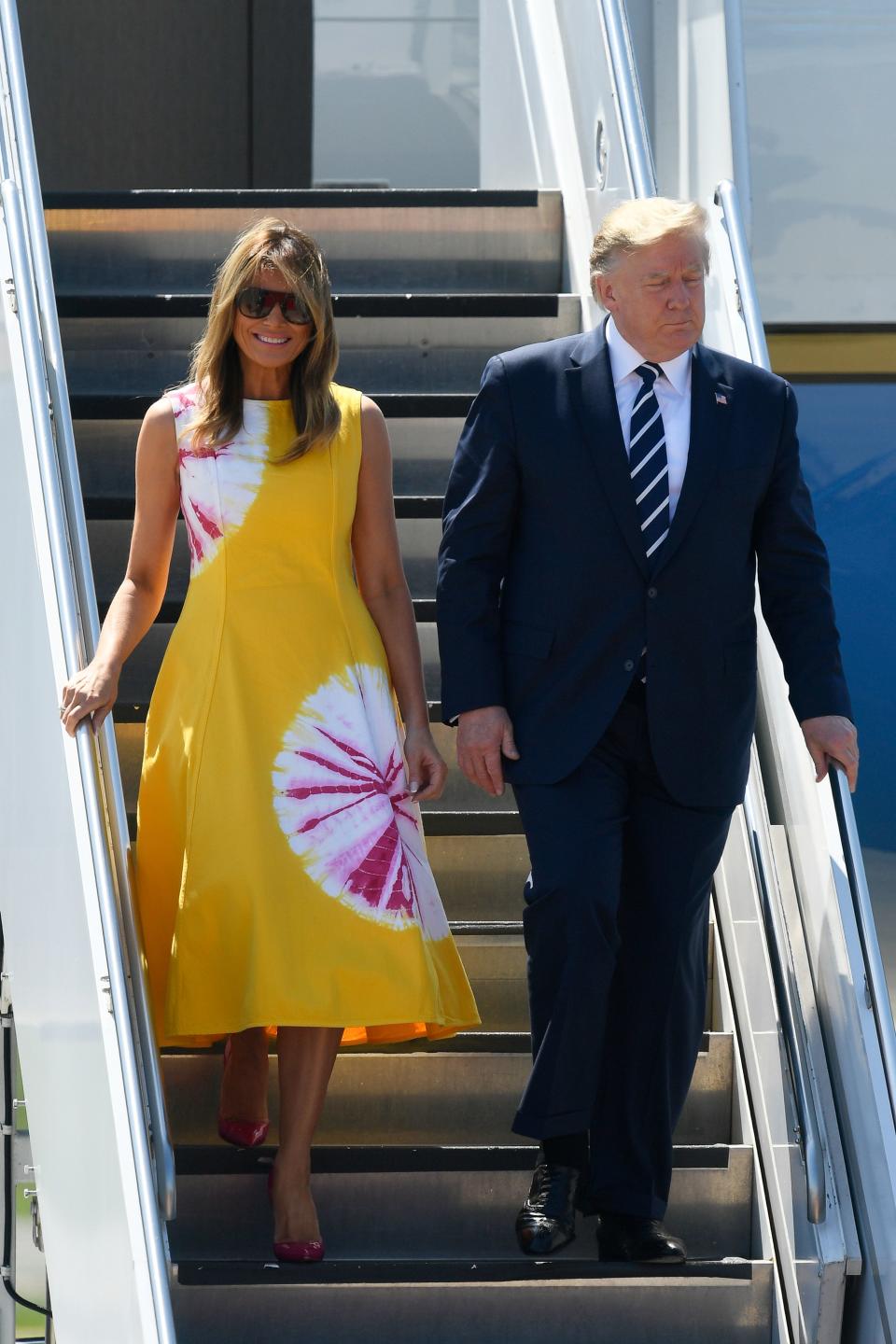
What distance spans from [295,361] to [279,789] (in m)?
0.72

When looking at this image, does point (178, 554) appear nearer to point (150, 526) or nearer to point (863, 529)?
point (150, 526)

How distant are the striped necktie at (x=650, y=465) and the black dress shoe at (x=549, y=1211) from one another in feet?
3.29

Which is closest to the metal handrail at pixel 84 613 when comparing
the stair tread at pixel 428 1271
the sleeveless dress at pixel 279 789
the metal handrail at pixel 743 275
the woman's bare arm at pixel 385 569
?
the sleeveless dress at pixel 279 789

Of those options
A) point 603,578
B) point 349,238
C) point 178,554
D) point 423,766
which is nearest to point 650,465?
point 603,578

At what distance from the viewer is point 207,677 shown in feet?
10.6

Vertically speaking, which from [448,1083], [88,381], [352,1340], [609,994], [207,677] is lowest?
[352,1340]

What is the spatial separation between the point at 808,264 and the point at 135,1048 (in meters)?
3.79

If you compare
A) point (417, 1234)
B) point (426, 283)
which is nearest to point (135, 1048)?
point (417, 1234)

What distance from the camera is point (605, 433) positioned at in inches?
121

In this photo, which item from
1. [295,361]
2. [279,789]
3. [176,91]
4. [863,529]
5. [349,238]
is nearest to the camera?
[279,789]

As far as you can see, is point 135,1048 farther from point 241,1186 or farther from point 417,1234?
point 417,1234

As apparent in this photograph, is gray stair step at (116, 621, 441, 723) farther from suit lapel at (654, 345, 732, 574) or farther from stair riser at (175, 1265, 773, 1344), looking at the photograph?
stair riser at (175, 1265, 773, 1344)

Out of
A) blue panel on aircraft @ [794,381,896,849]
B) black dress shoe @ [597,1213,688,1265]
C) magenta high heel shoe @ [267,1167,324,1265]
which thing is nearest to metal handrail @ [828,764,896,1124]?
black dress shoe @ [597,1213,688,1265]

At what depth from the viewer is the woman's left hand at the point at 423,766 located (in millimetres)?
3270
